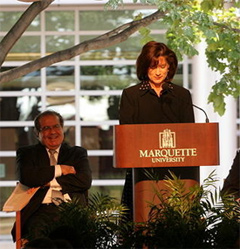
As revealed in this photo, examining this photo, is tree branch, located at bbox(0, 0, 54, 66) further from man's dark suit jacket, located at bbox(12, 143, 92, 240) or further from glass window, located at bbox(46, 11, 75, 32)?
glass window, located at bbox(46, 11, 75, 32)

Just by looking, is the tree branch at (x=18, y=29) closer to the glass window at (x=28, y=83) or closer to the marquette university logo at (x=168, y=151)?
the marquette university logo at (x=168, y=151)

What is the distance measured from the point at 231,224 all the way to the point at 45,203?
2.27 meters

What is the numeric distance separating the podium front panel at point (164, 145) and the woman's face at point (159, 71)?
2.19 feet

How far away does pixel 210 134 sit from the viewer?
191 inches

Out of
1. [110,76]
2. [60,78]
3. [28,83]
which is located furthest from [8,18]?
[110,76]

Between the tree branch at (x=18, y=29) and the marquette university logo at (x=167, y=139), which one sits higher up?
the tree branch at (x=18, y=29)

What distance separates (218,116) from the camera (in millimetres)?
11258

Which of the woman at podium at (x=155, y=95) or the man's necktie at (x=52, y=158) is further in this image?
the man's necktie at (x=52, y=158)

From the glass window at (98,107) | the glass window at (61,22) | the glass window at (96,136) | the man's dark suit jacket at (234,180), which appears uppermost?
the glass window at (61,22)

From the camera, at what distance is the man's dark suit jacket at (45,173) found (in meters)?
6.35

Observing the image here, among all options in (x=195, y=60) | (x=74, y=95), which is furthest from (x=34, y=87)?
(x=195, y=60)

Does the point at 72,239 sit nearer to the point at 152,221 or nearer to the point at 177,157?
the point at 152,221

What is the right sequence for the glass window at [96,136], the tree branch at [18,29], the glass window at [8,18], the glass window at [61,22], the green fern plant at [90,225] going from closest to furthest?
the green fern plant at [90,225], the tree branch at [18,29], the glass window at [8,18], the glass window at [61,22], the glass window at [96,136]

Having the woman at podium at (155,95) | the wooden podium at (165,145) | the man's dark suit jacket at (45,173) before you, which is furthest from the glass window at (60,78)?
the wooden podium at (165,145)
